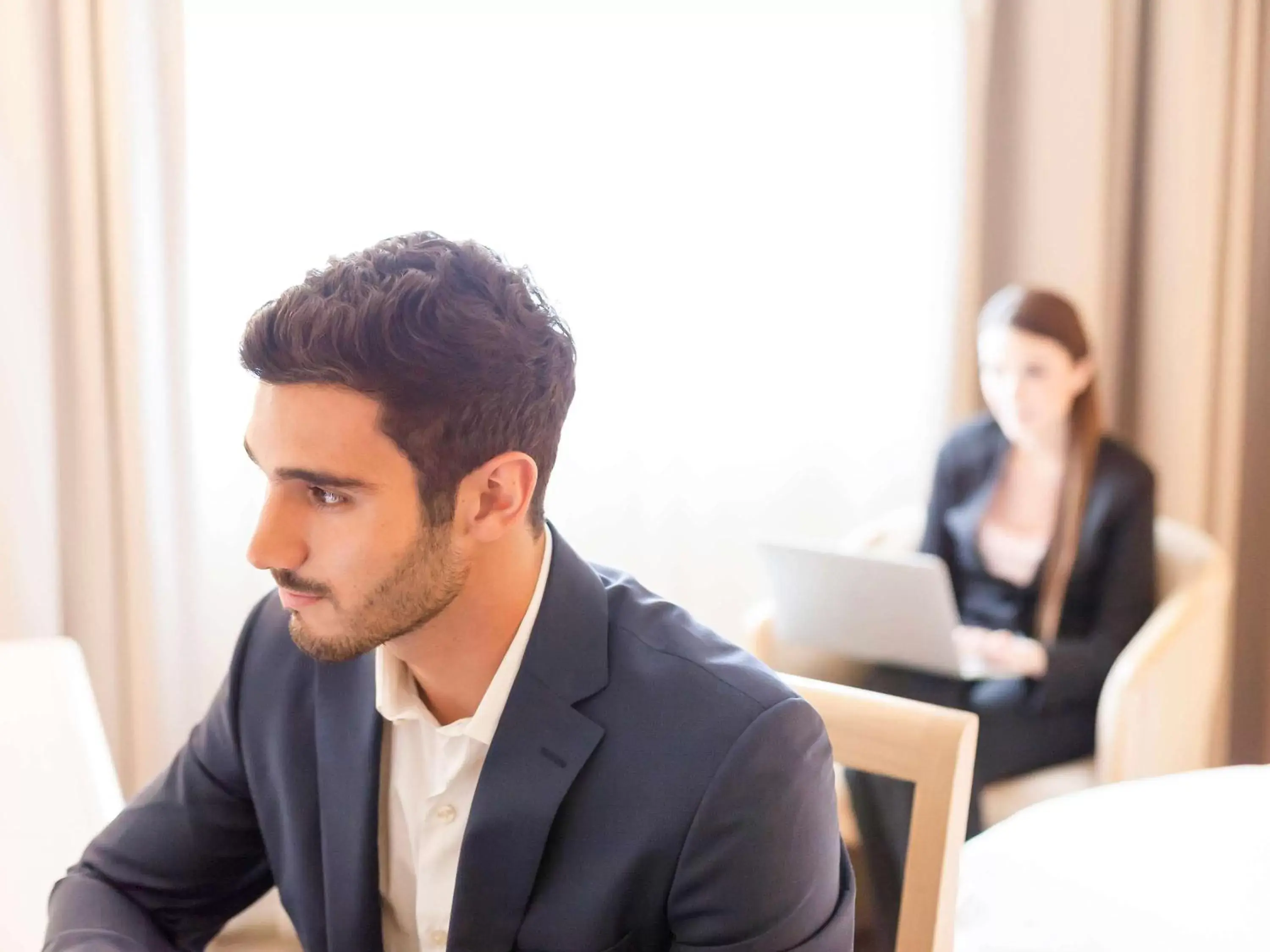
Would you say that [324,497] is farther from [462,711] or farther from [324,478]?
[462,711]

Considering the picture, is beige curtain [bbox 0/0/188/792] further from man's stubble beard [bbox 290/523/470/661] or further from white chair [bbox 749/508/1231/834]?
man's stubble beard [bbox 290/523/470/661]

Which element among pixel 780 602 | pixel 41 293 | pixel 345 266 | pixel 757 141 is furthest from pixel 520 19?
pixel 345 266

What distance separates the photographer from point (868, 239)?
3105 millimetres

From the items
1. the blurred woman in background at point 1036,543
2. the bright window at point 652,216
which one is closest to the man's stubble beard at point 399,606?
the blurred woman in background at point 1036,543

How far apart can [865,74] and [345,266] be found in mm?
2167

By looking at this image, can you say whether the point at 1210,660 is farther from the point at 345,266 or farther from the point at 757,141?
the point at 345,266

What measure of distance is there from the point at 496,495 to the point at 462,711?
8.3 inches

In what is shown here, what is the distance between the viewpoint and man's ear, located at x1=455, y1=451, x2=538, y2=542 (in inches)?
46.3

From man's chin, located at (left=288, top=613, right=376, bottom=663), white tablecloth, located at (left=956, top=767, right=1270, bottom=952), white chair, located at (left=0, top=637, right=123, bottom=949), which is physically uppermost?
man's chin, located at (left=288, top=613, right=376, bottom=663)

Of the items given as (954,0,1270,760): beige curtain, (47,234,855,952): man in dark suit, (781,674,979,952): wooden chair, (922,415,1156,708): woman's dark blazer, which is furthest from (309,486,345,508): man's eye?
(954,0,1270,760): beige curtain

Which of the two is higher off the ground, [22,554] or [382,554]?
[382,554]

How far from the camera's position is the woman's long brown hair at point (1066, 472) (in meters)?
2.65

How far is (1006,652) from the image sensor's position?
8.21 feet

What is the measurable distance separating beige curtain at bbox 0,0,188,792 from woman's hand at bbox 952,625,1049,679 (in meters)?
1.56
